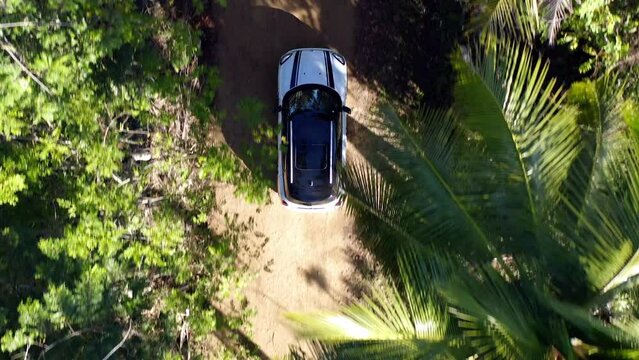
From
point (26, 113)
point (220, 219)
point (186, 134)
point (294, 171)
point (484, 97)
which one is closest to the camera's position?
point (484, 97)

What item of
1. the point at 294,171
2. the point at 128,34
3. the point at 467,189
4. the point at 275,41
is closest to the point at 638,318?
the point at 467,189

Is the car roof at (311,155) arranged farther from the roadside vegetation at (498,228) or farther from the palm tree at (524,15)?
the palm tree at (524,15)

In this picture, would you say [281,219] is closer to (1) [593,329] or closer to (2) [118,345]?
(2) [118,345]

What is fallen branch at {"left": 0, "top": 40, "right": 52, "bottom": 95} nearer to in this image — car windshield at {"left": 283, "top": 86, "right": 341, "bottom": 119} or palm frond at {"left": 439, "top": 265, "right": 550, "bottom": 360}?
car windshield at {"left": 283, "top": 86, "right": 341, "bottom": 119}

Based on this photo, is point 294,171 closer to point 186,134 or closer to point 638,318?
point 186,134

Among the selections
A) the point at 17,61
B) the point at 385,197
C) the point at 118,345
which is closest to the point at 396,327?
the point at 385,197

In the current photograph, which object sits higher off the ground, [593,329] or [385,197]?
[385,197]

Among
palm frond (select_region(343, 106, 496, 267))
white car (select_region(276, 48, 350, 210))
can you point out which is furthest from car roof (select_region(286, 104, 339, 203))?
palm frond (select_region(343, 106, 496, 267))
